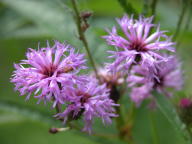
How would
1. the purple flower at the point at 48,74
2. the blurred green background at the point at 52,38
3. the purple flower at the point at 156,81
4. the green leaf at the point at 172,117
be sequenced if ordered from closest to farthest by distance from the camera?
1. the purple flower at the point at 48,74
2. the green leaf at the point at 172,117
3. the purple flower at the point at 156,81
4. the blurred green background at the point at 52,38

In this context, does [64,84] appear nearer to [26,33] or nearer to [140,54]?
[140,54]

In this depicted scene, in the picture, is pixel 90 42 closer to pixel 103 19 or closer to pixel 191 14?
pixel 191 14

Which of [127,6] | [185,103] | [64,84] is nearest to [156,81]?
[185,103]

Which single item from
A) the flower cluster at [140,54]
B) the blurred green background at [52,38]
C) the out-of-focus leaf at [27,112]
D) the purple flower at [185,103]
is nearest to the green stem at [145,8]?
the flower cluster at [140,54]

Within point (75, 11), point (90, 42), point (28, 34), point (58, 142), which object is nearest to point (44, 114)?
point (90, 42)

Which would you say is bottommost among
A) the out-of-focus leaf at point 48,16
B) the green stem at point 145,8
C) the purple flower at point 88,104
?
the purple flower at point 88,104

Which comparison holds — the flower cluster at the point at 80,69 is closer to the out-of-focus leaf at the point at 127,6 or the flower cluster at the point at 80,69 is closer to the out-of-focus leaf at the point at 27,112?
the out-of-focus leaf at the point at 127,6

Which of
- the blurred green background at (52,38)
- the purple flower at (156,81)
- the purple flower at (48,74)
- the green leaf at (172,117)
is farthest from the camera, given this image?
the blurred green background at (52,38)
